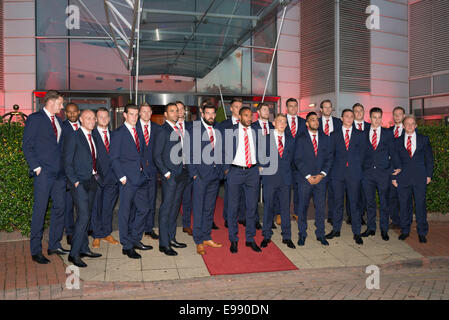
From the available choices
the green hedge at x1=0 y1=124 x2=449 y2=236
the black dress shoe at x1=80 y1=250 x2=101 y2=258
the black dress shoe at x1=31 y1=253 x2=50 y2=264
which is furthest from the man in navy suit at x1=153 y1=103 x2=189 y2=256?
the green hedge at x1=0 y1=124 x2=449 y2=236

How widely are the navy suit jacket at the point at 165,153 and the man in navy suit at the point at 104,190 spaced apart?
29.2 inches

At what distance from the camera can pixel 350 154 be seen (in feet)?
19.8

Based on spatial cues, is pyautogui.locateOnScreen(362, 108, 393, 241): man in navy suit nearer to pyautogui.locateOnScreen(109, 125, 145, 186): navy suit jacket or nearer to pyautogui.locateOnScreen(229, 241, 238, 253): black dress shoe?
pyautogui.locateOnScreen(229, 241, 238, 253): black dress shoe

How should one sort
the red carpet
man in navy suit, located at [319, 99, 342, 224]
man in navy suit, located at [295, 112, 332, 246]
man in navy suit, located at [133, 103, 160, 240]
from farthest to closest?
man in navy suit, located at [319, 99, 342, 224]
man in navy suit, located at [295, 112, 332, 246]
man in navy suit, located at [133, 103, 160, 240]
the red carpet

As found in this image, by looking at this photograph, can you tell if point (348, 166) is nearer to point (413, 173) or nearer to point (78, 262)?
point (413, 173)

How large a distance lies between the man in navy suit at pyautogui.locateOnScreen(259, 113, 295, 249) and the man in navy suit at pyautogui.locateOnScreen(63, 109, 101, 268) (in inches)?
96.3

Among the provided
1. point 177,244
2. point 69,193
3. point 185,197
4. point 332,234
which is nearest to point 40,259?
point 69,193

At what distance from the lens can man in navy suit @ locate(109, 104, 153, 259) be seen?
203 inches

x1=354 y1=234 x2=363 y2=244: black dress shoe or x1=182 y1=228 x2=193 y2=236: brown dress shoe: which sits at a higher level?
x1=182 y1=228 x2=193 y2=236: brown dress shoe

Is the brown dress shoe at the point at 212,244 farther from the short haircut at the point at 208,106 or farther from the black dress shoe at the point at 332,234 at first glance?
the short haircut at the point at 208,106

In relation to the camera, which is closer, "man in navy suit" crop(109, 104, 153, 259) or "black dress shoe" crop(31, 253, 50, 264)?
"black dress shoe" crop(31, 253, 50, 264)

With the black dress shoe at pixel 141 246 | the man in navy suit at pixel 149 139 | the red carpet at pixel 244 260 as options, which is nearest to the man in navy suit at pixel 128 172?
the black dress shoe at pixel 141 246

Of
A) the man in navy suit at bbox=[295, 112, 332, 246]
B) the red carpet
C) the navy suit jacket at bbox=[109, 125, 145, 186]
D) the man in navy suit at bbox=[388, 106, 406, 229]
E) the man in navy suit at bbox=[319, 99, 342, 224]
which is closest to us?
the red carpet

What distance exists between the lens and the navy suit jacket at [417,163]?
20.0 feet
